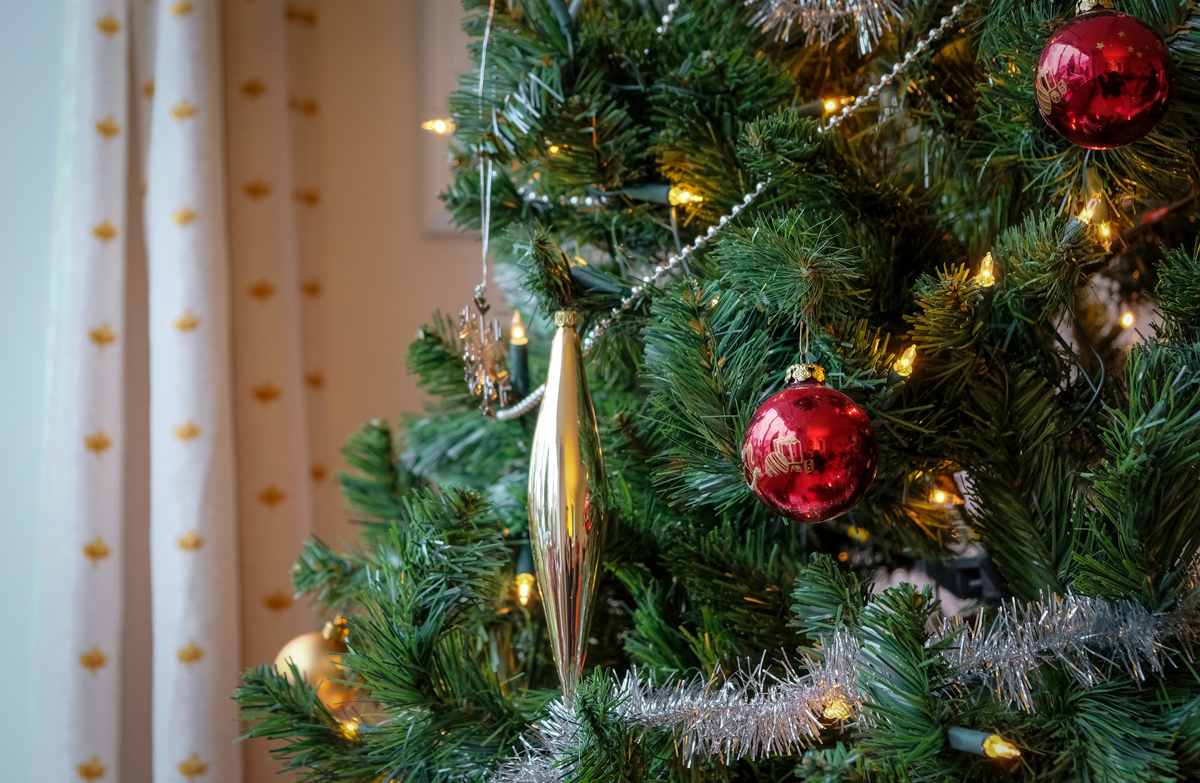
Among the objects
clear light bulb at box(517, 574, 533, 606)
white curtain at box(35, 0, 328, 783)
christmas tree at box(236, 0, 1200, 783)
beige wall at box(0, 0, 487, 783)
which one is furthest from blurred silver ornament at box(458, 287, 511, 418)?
beige wall at box(0, 0, 487, 783)

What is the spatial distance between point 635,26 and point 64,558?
27.9 inches

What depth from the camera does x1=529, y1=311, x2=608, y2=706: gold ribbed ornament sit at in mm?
389

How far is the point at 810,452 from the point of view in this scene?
13.3 inches

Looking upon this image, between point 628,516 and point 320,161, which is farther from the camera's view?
point 320,161

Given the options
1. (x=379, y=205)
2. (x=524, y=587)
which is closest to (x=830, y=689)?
(x=524, y=587)

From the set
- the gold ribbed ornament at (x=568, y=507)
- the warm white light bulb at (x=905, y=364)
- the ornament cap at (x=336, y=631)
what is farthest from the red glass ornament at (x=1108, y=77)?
the ornament cap at (x=336, y=631)

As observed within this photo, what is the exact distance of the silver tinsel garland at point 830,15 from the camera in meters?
0.47

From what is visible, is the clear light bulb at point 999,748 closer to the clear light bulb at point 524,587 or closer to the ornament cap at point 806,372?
the ornament cap at point 806,372

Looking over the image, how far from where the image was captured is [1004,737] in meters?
0.32

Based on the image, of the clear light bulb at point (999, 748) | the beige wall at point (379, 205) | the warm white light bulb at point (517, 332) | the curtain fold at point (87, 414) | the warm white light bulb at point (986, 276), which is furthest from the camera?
the beige wall at point (379, 205)

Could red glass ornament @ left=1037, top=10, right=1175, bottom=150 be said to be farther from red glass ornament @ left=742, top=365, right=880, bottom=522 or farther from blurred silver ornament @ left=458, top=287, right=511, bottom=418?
blurred silver ornament @ left=458, top=287, right=511, bottom=418

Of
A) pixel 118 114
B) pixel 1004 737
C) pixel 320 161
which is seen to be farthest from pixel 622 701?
pixel 320 161

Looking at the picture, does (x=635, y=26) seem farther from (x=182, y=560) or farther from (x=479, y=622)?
(x=182, y=560)

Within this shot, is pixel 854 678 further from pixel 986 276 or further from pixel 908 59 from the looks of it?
pixel 908 59
